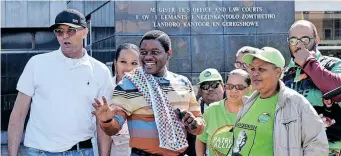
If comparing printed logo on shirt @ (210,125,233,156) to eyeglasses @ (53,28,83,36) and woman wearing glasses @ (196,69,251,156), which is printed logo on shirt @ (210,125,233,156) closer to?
woman wearing glasses @ (196,69,251,156)

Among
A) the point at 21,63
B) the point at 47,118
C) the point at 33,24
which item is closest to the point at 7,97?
the point at 21,63

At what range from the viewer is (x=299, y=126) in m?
3.56

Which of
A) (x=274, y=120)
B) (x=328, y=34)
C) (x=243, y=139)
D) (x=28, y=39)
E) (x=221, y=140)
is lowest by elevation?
(x=221, y=140)

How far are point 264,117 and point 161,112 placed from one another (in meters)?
0.69

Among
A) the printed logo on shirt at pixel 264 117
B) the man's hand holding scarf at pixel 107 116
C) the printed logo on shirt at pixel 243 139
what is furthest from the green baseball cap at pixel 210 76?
the man's hand holding scarf at pixel 107 116

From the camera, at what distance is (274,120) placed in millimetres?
3664

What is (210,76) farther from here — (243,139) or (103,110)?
(103,110)

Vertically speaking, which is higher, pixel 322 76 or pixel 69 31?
pixel 69 31

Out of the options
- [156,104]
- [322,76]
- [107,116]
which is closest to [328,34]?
[322,76]

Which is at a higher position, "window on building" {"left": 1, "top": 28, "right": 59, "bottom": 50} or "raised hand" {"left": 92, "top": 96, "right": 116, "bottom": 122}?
"window on building" {"left": 1, "top": 28, "right": 59, "bottom": 50}

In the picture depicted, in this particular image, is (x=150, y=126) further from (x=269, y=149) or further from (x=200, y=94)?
(x=200, y=94)

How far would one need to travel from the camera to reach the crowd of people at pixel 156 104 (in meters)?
3.61

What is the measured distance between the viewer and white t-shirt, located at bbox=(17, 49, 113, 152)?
4066 millimetres

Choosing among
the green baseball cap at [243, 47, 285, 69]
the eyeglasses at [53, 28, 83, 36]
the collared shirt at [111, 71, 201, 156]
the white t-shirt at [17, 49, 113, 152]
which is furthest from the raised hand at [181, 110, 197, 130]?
the eyeglasses at [53, 28, 83, 36]
